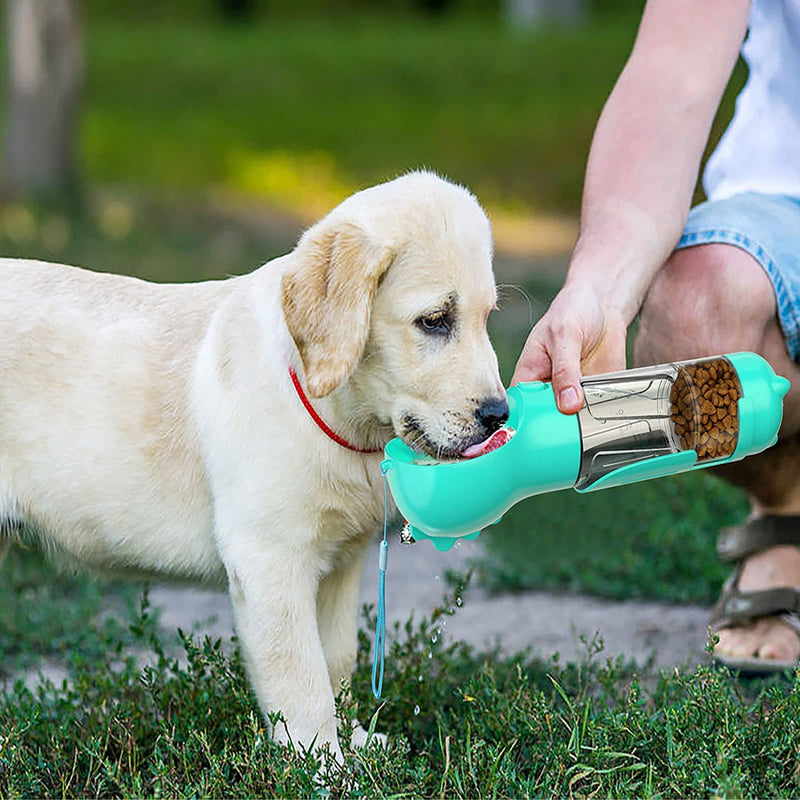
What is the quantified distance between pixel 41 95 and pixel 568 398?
7882 millimetres

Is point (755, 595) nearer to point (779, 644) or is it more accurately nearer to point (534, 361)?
point (779, 644)

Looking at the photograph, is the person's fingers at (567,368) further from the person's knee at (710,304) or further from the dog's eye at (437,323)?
the person's knee at (710,304)

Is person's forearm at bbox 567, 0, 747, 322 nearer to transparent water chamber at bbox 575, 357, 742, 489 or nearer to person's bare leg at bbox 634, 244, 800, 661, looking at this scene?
person's bare leg at bbox 634, 244, 800, 661

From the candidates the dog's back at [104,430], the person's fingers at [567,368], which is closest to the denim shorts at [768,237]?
the person's fingers at [567,368]

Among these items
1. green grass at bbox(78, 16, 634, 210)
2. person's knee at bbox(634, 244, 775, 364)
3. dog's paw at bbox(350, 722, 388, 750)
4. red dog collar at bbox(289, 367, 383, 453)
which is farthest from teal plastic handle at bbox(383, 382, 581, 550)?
green grass at bbox(78, 16, 634, 210)

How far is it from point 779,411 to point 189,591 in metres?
2.15

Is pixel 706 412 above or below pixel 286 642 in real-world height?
above

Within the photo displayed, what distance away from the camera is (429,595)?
421 cm

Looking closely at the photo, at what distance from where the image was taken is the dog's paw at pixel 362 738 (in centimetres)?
266

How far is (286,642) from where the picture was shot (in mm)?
2723

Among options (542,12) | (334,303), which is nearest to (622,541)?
(334,303)

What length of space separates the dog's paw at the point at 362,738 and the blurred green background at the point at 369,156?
1.02 metres

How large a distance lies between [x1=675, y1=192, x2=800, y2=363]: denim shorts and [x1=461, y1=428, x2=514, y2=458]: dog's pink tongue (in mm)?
1037

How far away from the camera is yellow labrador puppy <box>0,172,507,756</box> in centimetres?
256
